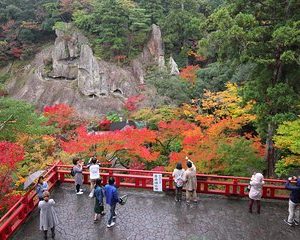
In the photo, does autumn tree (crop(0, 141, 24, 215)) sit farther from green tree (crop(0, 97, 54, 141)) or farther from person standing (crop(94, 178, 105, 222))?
green tree (crop(0, 97, 54, 141))

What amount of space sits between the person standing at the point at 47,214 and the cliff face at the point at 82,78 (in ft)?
89.5

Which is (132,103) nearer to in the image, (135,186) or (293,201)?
(135,186)

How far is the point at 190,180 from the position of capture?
475 inches

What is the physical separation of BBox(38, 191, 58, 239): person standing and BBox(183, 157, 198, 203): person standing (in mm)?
4680

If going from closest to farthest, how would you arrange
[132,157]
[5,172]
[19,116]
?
[5,172] < [19,116] < [132,157]

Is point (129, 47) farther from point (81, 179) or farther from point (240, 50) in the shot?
point (81, 179)

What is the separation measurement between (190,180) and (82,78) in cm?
2990

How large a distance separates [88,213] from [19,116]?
30.9 ft

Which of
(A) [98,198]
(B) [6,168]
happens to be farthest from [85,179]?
(A) [98,198]

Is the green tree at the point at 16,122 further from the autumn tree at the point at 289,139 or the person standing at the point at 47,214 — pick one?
the autumn tree at the point at 289,139

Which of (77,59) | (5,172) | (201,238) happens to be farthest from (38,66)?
(201,238)

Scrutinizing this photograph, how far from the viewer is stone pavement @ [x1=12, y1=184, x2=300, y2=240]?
10.8 metres

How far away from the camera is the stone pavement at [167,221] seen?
10.8m

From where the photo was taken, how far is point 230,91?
2523cm
